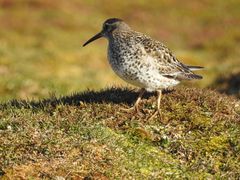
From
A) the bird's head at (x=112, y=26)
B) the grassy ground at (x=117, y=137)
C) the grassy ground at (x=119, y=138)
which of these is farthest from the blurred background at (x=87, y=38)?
the grassy ground at (x=119, y=138)

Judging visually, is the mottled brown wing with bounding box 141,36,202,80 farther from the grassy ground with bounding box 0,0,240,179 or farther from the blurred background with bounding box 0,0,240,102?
the blurred background with bounding box 0,0,240,102

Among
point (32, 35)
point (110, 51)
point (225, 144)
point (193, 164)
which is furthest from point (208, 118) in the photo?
point (32, 35)

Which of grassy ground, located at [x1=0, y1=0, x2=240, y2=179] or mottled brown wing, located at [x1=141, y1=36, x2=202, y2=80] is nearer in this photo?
grassy ground, located at [x1=0, y1=0, x2=240, y2=179]

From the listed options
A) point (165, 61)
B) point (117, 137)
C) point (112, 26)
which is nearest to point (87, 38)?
point (112, 26)

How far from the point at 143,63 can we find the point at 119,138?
1941mm

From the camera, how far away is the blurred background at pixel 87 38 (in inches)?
966

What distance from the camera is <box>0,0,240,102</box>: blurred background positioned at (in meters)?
24.5

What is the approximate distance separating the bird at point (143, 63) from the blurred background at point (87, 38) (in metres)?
6.85

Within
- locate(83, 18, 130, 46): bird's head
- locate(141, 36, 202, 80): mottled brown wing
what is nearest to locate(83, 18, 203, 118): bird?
locate(141, 36, 202, 80): mottled brown wing

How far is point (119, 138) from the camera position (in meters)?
10.5

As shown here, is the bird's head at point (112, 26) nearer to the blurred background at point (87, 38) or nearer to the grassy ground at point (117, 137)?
the grassy ground at point (117, 137)

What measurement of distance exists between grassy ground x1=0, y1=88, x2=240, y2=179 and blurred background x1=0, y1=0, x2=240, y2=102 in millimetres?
7321

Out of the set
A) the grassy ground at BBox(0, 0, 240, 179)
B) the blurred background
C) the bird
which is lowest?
the blurred background

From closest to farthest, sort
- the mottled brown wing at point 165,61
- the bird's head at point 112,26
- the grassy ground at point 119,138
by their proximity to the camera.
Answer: the grassy ground at point 119,138, the mottled brown wing at point 165,61, the bird's head at point 112,26
